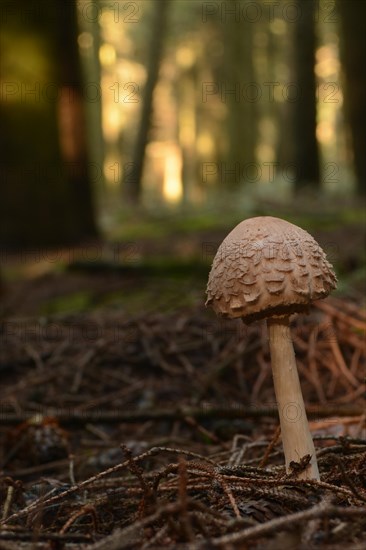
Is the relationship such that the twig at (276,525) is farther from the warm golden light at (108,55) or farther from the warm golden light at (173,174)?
the warm golden light at (173,174)

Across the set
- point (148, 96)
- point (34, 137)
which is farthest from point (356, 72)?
point (148, 96)

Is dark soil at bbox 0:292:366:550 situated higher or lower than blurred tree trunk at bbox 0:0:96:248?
lower

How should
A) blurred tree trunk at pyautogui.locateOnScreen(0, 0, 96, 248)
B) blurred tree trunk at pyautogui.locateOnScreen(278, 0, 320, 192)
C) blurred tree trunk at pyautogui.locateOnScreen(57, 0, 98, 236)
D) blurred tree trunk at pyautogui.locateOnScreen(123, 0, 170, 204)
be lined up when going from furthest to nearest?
1. blurred tree trunk at pyautogui.locateOnScreen(123, 0, 170, 204)
2. blurred tree trunk at pyautogui.locateOnScreen(278, 0, 320, 192)
3. blurred tree trunk at pyautogui.locateOnScreen(57, 0, 98, 236)
4. blurred tree trunk at pyautogui.locateOnScreen(0, 0, 96, 248)

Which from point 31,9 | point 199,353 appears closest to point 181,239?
point 31,9

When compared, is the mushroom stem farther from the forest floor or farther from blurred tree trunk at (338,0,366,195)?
blurred tree trunk at (338,0,366,195)

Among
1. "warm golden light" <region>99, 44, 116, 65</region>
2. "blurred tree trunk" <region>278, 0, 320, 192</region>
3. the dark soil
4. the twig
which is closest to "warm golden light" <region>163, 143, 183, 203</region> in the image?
"warm golden light" <region>99, 44, 116, 65</region>

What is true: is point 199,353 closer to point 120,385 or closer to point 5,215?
point 120,385

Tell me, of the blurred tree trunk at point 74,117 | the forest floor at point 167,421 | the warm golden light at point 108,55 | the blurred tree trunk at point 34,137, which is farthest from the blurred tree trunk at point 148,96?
the forest floor at point 167,421

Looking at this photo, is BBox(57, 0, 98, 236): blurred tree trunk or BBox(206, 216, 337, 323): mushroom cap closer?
BBox(206, 216, 337, 323): mushroom cap
